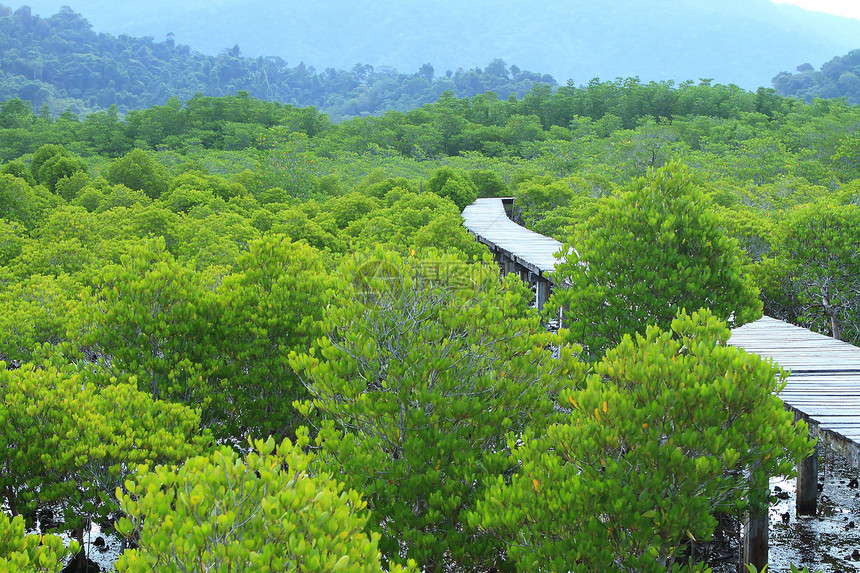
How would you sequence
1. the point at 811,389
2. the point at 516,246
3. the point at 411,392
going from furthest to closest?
the point at 516,246
the point at 811,389
the point at 411,392

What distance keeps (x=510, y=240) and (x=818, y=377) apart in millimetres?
10865

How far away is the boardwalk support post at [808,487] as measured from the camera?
8.68 meters

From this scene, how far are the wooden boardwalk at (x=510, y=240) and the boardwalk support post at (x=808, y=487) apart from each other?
431cm

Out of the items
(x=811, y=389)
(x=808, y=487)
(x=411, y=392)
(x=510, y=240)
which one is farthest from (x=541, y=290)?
(x=411, y=392)

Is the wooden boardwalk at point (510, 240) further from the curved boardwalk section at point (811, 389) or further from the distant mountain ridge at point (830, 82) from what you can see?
the distant mountain ridge at point (830, 82)

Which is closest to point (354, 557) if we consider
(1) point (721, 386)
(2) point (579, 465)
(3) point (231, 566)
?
(3) point (231, 566)

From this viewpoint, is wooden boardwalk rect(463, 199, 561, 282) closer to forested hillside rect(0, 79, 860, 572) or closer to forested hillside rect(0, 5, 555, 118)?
forested hillside rect(0, 79, 860, 572)

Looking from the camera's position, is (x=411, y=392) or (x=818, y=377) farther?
(x=818, y=377)

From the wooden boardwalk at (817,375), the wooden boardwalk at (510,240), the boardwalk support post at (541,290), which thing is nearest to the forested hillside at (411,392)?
the wooden boardwalk at (817,375)

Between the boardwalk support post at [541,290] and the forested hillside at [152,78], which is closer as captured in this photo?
the boardwalk support post at [541,290]

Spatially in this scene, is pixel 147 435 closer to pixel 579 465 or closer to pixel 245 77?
pixel 579 465

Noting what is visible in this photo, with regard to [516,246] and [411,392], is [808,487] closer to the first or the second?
[411,392]

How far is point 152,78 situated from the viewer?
5044 inches

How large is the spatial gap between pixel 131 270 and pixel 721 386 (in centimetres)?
628
